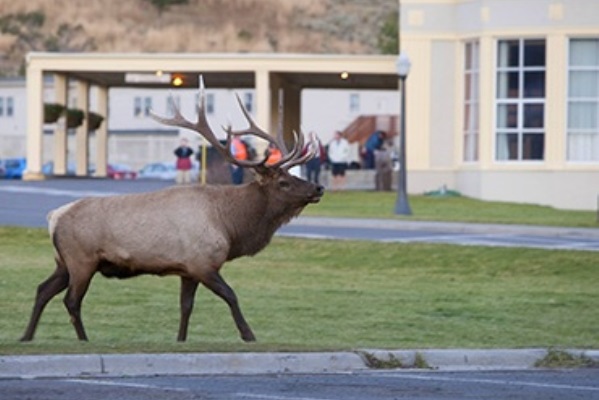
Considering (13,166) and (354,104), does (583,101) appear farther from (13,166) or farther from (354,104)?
(354,104)

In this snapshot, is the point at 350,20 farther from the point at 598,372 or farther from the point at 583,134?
the point at 598,372

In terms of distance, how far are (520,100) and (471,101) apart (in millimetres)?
1730

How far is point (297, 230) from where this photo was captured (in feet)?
105

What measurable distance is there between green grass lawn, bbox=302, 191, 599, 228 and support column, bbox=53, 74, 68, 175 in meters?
10.5

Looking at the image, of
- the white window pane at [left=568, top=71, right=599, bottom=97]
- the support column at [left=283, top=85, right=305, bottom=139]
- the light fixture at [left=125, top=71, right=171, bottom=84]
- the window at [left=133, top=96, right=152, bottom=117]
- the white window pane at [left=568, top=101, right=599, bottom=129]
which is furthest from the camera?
the window at [left=133, top=96, right=152, bottom=117]

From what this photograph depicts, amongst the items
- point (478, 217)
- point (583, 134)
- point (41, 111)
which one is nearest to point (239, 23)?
point (41, 111)

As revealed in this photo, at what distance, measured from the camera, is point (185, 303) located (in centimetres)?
1572

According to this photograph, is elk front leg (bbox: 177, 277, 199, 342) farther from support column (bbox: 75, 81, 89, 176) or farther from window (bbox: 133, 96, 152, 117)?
window (bbox: 133, 96, 152, 117)

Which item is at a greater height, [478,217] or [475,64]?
[475,64]

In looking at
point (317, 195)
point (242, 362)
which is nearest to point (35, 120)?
point (317, 195)

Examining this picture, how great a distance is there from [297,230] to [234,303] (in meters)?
16.7

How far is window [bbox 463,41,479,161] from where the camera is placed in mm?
46562

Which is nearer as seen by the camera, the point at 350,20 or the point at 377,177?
the point at 377,177

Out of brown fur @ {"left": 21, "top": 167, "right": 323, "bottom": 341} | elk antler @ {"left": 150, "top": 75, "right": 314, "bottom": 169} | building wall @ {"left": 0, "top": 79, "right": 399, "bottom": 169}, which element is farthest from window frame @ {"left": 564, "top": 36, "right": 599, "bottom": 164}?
building wall @ {"left": 0, "top": 79, "right": 399, "bottom": 169}
